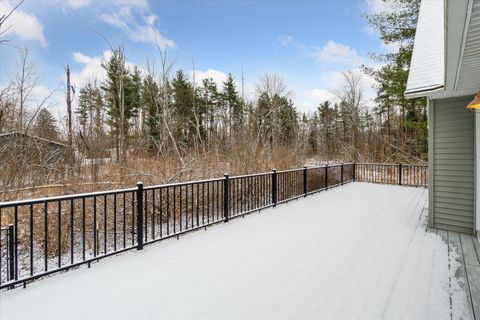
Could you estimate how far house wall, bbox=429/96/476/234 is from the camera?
4258mm

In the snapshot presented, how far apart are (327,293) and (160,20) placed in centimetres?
1206

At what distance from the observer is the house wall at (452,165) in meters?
4.26

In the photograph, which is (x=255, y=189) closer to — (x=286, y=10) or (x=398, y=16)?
→ (x=286, y=10)

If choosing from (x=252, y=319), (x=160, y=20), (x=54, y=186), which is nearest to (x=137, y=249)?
(x=252, y=319)

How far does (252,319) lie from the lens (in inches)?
77.9

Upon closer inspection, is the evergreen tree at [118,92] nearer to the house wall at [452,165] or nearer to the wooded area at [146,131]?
the wooded area at [146,131]

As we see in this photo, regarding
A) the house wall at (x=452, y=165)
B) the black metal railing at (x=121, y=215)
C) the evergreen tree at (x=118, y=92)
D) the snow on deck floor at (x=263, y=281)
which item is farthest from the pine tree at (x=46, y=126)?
the house wall at (x=452, y=165)

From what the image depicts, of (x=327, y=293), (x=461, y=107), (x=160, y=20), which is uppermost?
(x=160, y=20)

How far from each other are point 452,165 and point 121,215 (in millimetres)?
6377

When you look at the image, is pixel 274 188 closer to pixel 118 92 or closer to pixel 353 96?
pixel 118 92

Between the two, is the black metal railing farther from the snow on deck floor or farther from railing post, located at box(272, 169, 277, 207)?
the snow on deck floor

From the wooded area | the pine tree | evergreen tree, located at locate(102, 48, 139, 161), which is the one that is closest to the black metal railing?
the wooded area

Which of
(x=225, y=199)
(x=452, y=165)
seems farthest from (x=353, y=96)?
(x=225, y=199)

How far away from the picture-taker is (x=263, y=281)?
2574 millimetres
